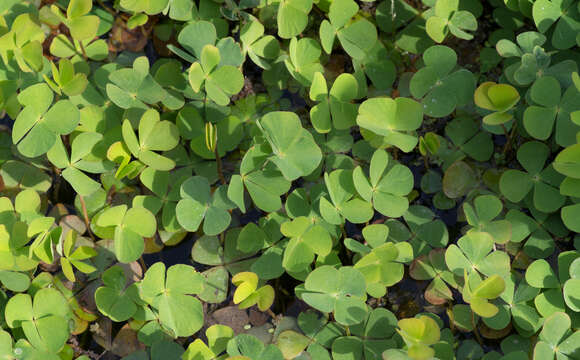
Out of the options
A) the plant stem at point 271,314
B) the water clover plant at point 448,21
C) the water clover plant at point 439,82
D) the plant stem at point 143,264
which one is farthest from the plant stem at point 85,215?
the water clover plant at point 448,21

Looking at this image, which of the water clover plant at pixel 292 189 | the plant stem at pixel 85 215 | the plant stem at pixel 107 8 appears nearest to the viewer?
the water clover plant at pixel 292 189

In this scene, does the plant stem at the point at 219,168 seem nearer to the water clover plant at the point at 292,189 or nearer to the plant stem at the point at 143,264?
the water clover plant at the point at 292,189

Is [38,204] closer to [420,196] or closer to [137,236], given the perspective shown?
[137,236]

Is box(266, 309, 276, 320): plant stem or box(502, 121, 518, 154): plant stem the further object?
box(502, 121, 518, 154): plant stem

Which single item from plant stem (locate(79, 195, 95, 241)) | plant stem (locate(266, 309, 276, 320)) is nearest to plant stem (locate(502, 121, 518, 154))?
plant stem (locate(266, 309, 276, 320))

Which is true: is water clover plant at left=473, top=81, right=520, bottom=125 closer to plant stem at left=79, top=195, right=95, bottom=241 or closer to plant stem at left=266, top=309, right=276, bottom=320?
plant stem at left=266, top=309, right=276, bottom=320

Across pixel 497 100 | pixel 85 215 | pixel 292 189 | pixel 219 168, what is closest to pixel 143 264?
pixel 85 215

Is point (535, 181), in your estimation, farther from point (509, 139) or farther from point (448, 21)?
point (448, 21)

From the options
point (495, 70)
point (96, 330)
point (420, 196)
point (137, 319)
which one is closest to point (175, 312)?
point (137, 319)
